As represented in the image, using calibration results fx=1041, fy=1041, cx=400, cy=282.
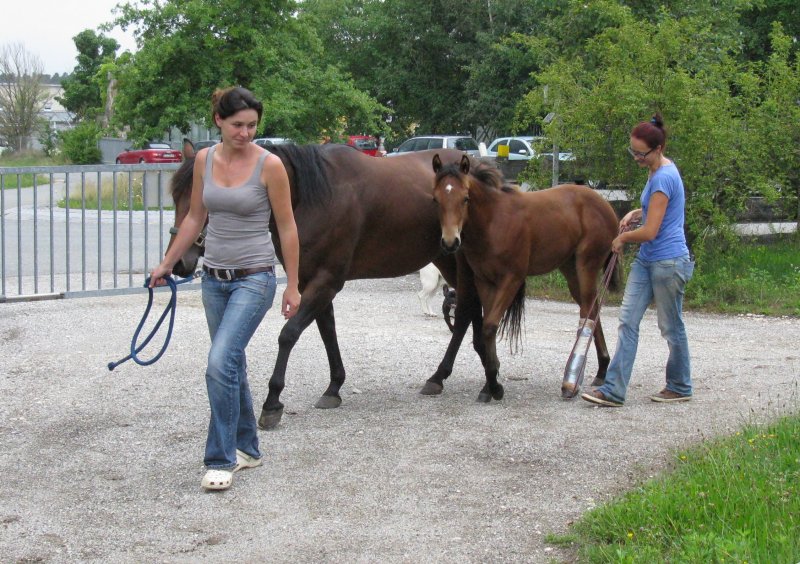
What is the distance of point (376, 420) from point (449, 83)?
4195 cm

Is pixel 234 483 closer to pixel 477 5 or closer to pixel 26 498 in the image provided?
pixel 26 498

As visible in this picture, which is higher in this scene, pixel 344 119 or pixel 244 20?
pixel 244 20

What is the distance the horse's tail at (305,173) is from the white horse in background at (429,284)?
3.71 meters

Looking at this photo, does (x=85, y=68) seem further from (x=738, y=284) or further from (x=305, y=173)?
(x=305, y=173)

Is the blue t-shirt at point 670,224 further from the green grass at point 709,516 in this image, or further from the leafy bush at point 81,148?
the leafy bush at point 81,148

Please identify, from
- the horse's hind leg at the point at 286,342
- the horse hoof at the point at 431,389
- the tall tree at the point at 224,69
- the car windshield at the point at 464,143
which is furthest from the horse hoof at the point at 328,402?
the car windshield at the point at 464,143

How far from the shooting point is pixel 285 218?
17.3 ft

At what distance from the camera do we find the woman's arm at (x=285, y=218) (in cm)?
520

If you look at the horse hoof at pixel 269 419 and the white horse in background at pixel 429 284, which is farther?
the white horse in background at pixel 429 284

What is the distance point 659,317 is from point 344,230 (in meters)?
2.19

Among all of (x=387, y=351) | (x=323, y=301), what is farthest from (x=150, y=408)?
(x=387, y=351)

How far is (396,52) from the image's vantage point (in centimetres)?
4894

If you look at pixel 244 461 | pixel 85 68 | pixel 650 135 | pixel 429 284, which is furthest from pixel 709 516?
pixel 85 68

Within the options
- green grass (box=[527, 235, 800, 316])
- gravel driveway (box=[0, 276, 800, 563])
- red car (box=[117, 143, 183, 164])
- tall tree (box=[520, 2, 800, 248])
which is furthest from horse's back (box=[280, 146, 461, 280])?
red car (box=[117, 143, 183, 164])
